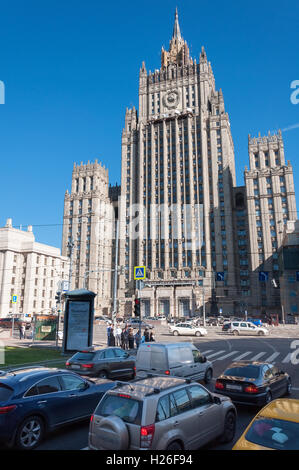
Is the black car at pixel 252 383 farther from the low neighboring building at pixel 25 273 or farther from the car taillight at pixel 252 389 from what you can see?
the low neighboring building at pixel 25 273

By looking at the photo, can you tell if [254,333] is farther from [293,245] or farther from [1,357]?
[293,245]

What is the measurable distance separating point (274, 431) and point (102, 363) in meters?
9.19

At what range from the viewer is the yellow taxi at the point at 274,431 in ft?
15.2

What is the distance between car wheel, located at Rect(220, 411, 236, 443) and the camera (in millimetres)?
7206

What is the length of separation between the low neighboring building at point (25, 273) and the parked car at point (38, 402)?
75.0 metres

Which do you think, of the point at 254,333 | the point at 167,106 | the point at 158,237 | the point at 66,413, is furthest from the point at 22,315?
the point at 66,413

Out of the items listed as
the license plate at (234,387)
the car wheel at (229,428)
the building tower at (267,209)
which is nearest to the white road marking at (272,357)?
the license plate at (234,387)

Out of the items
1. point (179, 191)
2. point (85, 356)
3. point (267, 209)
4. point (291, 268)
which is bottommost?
point (85, 356)

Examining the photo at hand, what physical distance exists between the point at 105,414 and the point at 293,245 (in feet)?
211

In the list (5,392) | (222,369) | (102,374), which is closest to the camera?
(5,392)

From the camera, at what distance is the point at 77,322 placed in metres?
21.3

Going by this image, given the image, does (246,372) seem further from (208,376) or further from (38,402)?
(38,402)

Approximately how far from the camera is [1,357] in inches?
764

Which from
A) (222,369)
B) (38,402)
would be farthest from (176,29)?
(38,402)
